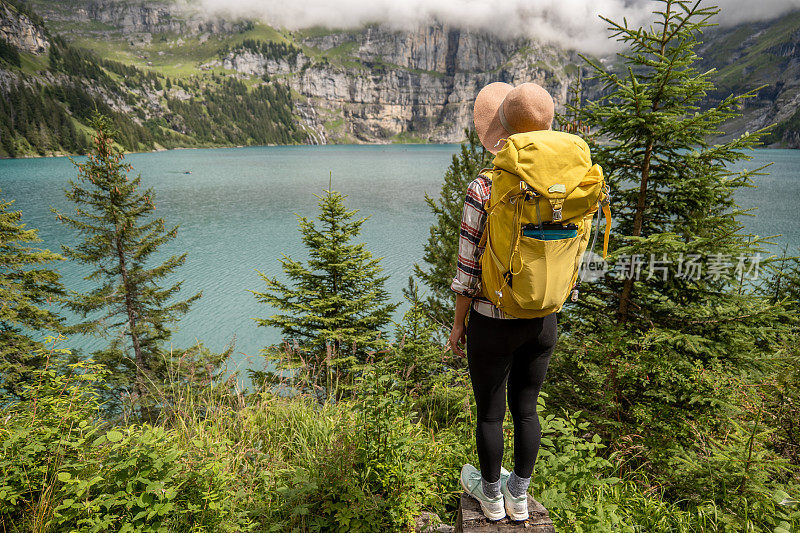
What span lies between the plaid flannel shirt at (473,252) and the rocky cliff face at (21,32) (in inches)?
8284

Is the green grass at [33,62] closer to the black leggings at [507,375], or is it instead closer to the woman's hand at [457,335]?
the woman's hand at [457,335]

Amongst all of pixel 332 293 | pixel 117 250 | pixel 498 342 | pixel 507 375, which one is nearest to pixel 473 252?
pixel 498 342

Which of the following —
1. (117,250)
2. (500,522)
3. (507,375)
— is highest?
(507,375)

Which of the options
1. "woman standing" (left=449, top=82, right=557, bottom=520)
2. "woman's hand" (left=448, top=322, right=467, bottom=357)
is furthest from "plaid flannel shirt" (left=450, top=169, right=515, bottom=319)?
"woman's hand" (left=448, top=322, right=467, bottom=357)

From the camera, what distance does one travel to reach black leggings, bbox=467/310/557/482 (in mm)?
1841

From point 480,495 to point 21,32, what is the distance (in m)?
219

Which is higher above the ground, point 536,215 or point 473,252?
point 536,215

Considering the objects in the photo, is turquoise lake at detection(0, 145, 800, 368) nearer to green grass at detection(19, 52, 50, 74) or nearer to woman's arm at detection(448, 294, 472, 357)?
woman's arm at detection(448, 294, 472, 357)

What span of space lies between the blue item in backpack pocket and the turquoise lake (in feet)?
18.4

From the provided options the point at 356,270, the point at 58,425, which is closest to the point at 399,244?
the point at 356,270

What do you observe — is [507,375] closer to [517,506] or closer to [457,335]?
[457,335]

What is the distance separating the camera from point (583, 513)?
2371 millimetres

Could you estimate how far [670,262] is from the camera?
3.82 m

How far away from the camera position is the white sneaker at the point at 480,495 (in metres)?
2.15
